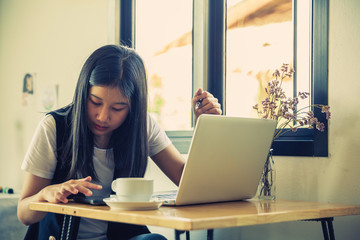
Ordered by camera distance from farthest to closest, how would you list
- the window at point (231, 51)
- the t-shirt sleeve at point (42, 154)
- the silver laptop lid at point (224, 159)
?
the window at point (231, 51)
the t-shirt sleeve at point (42, 154)
the silver laptop lid at point (224, 159)

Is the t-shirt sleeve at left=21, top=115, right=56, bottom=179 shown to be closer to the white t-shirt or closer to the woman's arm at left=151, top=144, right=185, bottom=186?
the white t-shirt

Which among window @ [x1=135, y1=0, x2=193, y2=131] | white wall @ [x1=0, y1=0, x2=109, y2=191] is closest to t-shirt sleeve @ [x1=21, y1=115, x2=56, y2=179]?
window @ [x1=135, y1=0, x2=193, y2=131]

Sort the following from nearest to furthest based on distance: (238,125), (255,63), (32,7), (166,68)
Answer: (238,125) < (255,63) < (166,68) < (32,7)

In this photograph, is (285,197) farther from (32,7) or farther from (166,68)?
(32,7)

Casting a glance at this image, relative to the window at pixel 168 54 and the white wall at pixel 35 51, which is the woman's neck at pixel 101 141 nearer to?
the window at pixel 168 54

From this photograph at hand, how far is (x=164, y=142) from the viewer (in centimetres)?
179

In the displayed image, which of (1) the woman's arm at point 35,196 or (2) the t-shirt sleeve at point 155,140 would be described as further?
(2) the t-shirt sleeve at point 155,140

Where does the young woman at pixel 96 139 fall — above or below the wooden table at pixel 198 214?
above

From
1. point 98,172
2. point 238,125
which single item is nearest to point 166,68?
point 98,172

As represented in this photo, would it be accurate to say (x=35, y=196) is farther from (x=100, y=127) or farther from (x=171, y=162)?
(x=171, y=162)

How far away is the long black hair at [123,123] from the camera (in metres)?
1.44

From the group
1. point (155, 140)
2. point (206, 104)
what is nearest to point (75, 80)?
point (155, 140)

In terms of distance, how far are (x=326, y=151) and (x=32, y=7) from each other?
8.31ft

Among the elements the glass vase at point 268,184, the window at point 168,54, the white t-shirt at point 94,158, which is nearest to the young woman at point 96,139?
the white t-shirt at point 94,158
